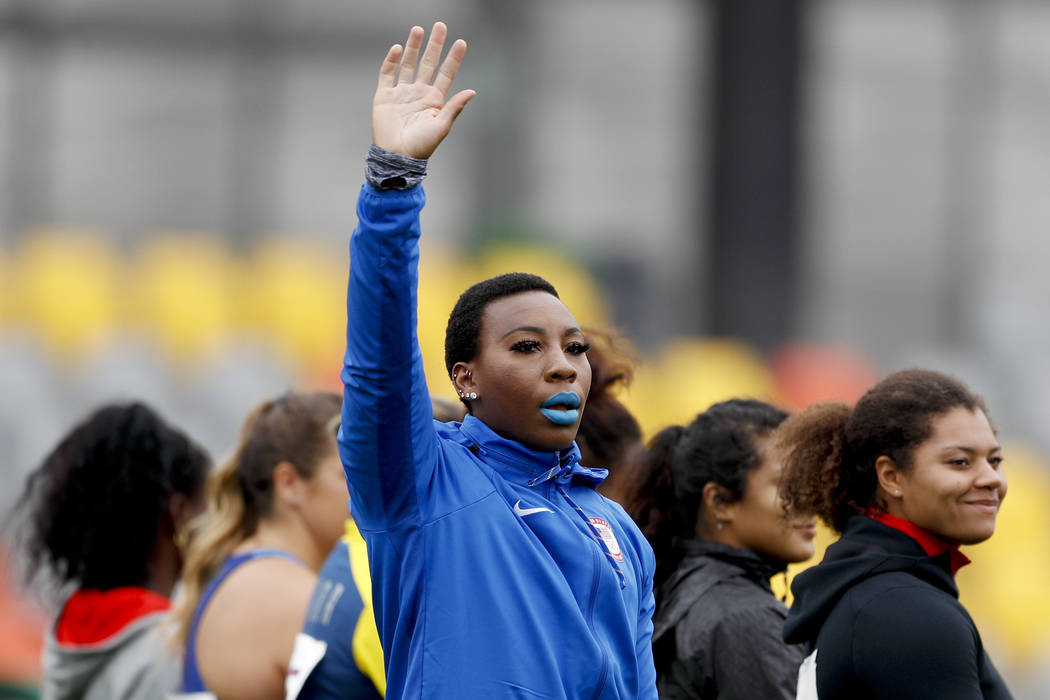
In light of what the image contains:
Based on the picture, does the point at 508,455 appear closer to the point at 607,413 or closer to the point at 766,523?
the point at 766,523

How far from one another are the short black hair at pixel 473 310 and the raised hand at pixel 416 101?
0.89 ft

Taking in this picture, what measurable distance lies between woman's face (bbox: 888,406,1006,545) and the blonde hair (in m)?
1.49

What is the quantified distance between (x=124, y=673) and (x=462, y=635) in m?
1.65

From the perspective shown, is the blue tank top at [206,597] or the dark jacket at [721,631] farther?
the blue tank top at [206,597]

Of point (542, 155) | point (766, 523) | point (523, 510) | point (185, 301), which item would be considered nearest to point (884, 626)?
point (523, 510)

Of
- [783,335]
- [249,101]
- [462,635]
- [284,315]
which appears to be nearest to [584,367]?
[462,635]

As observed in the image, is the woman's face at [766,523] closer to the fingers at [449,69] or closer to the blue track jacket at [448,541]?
the blue track jacket at [448,541]

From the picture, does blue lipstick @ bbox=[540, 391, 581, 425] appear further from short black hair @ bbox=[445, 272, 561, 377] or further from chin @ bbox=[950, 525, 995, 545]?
chin @ bbox=[950, 525, 995, 545]

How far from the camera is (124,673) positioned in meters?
3.62

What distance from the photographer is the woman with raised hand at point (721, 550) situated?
288cm

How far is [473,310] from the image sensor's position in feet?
7.96

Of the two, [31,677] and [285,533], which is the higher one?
[285,533]

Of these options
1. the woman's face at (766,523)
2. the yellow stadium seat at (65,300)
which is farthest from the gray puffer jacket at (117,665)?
the yellow stadium seat at (65,300)

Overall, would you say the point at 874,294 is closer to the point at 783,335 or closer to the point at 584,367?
the point at 783,335
